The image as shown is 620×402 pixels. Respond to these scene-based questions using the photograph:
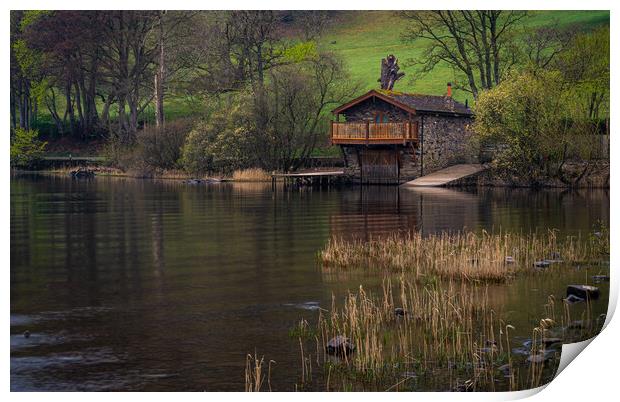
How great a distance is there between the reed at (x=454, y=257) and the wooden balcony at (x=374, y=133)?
41.7 m

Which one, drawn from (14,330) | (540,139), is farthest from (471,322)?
(540,139)

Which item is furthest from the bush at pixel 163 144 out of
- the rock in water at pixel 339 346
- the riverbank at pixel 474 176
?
the rock in water at pixel 339 346

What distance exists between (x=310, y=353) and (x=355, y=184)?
199 ft

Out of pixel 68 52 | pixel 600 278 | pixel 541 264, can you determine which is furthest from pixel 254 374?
pixel 68 52

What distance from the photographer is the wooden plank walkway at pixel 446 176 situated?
76125mm

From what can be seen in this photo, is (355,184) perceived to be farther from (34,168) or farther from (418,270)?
(418,270)

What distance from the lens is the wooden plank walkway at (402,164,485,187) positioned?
7612 centimetres

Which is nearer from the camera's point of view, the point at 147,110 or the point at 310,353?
the point at 310,353

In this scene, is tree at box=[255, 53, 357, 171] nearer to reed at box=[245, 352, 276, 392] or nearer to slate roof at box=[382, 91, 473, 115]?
slate roof at box=[382, 91, 473, 115]

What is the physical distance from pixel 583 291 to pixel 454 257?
14.0ft

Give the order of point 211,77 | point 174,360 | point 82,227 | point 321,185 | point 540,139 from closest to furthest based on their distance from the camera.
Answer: point 174,360
point 82,227
point 540,139
point 321,185
point 211,77

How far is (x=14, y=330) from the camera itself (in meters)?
23.1

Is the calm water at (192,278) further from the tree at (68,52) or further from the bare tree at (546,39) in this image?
the bare tree at (546,39)

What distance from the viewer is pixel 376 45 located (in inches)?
4508
